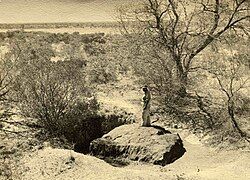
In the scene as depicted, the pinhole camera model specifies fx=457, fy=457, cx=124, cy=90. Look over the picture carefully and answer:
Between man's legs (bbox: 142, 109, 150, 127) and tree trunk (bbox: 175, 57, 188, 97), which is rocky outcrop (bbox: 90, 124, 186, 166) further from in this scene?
tree trunk (bbox: 175, 57, 188, 97)

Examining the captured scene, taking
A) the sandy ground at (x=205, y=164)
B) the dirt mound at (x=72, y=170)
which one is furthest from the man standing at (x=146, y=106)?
the dirt mound at (x=72, y=170)

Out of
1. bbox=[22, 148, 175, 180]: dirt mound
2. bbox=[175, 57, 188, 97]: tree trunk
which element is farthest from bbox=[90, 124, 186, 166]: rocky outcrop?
bbox=[175, 57, 188, 97]: tree trunk

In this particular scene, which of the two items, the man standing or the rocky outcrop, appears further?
the man standing

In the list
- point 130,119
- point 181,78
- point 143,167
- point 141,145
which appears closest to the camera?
point 143,167

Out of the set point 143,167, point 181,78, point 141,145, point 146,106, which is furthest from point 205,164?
point 181,78

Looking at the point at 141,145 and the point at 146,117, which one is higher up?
the point at 146,117

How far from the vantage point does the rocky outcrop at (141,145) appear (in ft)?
40.5

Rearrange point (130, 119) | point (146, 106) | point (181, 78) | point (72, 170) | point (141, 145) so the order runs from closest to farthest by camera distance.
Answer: point (72, 170) → point (141, 145) → point (146, 106) → point (130, 119) → point (181, 78)

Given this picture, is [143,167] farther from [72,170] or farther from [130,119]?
[130,119]

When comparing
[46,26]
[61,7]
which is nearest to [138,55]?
[46,26]

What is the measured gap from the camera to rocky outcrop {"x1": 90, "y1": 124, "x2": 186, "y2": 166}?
40.5ft

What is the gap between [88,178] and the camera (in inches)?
412

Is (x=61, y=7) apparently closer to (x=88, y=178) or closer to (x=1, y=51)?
(x=1, y=51)

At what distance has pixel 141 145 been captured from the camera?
12609mm
